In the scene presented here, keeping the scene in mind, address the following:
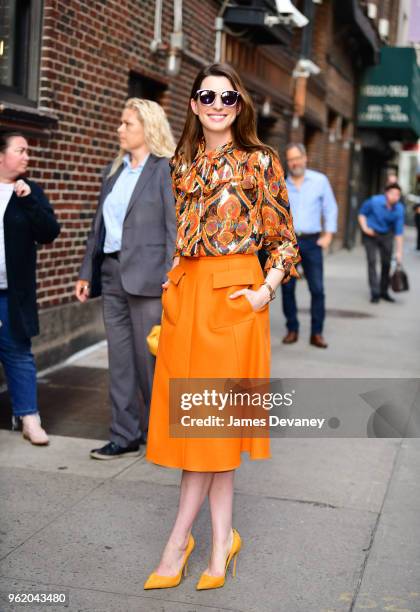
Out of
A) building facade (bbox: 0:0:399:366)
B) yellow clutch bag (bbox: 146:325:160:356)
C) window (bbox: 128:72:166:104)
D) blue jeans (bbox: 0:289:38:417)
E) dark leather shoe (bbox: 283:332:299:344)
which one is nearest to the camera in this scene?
yellow clutch bag (bbox: 146:325:160:356)

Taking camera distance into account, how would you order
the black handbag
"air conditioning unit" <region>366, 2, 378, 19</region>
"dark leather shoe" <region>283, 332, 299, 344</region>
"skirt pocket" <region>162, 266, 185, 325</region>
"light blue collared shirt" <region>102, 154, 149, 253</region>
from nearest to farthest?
"skirt pocket" <region>162, 266, 185, 325</region>, "light blue collared shirt" <region>102, 154, 149, 253</region>, "dark leather shoe" <region>283, 332, 299, 344</region>, the black handbag, "air conditioning unit" <region>366, 2, 378, 19</region>

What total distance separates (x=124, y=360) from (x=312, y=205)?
4545 millimetres

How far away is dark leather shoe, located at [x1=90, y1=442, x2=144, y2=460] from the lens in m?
5.46

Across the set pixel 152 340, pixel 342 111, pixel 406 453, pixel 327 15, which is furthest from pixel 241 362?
pixel 342 111

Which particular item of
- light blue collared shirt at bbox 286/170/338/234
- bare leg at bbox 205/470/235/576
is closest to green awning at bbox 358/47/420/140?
light blue collared shirt at bbox 286/170/338/234

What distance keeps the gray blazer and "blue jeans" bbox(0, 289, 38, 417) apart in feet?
2.76

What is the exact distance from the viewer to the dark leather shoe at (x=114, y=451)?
5465mm

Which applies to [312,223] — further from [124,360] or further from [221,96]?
[221,96]

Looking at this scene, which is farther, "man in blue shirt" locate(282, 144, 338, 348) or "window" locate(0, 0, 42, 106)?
"man in blue shirt" locate(282, 144, 338, 348)

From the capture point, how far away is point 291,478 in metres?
5.30

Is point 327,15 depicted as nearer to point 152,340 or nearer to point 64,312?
point 64,312

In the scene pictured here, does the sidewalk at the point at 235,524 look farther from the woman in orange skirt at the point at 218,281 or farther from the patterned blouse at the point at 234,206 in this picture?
the patterned blouse at the point at 234,206

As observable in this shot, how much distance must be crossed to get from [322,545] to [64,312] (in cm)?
453

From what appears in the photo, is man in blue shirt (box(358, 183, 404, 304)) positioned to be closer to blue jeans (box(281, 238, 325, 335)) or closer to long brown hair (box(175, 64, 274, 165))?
blue jeans (box(281, 238, 325, 335))
